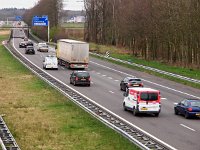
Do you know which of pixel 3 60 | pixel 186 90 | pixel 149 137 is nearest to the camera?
pixel 149 137

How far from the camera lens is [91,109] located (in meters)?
34.6

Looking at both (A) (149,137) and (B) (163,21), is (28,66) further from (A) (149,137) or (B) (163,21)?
(A) (149,137)

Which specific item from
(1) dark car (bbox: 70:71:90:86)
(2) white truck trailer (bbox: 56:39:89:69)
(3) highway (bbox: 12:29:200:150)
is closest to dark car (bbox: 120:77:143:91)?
(3) highway (bbox: 12:29:200:150)

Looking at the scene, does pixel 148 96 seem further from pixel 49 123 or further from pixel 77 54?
pixel 77 54

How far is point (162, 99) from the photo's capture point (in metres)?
41.9

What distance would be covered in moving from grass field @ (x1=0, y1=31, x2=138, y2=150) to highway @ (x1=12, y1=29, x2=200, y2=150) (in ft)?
7.59

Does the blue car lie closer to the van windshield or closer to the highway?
the highway

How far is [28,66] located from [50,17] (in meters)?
98.4

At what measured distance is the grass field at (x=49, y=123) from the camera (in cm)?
2477

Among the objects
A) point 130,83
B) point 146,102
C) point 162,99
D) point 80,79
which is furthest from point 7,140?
point 80,79

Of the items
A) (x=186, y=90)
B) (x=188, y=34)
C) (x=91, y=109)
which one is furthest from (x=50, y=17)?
(x=91, y=109)

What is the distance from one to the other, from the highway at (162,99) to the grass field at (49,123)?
231 cm

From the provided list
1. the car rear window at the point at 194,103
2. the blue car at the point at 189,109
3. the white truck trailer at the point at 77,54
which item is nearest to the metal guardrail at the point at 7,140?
the blue car at the point at 189,109

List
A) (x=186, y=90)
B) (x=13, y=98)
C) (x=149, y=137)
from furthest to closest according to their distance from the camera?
(x=186, y=90) < (x=13, y=98) < (x=149, y=137)
